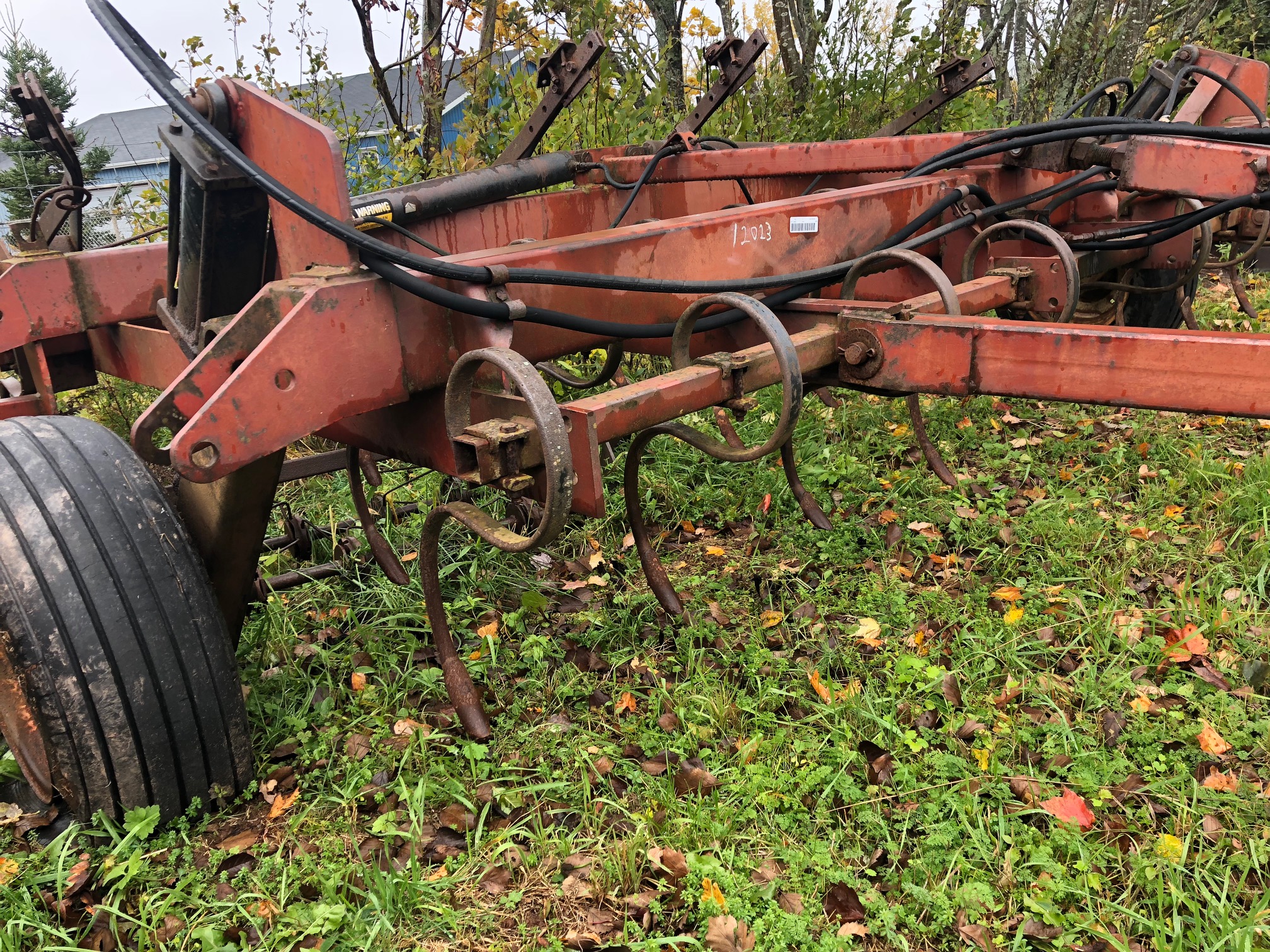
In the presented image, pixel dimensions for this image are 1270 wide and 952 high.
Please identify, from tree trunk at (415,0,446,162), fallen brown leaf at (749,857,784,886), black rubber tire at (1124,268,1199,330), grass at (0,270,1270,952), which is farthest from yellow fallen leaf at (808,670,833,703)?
tree trunk at (415,0,446,162)

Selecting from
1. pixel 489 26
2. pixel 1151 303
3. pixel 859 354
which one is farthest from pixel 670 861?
pixel 489 26

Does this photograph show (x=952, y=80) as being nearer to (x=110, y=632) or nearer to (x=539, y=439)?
(x=539, y=439)

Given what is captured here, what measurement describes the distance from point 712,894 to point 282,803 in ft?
3.68

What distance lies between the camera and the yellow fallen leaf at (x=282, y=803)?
86.4 inches

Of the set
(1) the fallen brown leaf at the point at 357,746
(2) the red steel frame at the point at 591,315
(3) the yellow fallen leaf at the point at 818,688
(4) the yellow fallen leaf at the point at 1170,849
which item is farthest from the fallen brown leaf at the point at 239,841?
(4) the yellow fallen leaf at the point at 1170,849

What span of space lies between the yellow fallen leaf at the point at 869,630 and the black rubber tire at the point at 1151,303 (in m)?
2.66

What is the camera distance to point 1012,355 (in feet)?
6.77

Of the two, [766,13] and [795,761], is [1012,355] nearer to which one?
[795,761]

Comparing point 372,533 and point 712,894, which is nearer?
point 712,894

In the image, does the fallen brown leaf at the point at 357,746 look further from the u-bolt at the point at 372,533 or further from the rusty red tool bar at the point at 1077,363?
the rusty red tool bar at the point at 1077,363

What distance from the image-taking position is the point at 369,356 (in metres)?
1.98

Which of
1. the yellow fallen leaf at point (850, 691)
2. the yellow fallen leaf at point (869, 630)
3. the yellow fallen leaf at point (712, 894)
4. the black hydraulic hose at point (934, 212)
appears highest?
the black hydraulic hose at point (934, 212)

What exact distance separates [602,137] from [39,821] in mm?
4678

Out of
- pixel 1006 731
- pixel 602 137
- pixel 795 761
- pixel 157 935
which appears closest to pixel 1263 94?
pixel 602 137
